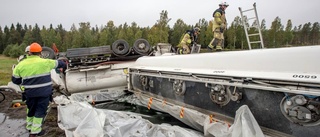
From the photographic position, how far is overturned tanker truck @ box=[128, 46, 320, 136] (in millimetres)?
1874

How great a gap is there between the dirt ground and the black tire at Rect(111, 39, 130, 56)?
6.82ft

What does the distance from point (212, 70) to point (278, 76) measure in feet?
2.84

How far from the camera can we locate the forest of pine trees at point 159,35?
27219 mm

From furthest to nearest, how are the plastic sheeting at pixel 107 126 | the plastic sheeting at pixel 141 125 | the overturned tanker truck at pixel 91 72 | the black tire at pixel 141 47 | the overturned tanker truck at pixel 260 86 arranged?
the black tire at pixel 141 47 < the overturned tanker truck at pixel 91 72 < the plastic sheeting at pixel 107 126 < the plastic sheeting at pixel 141 125 < the overturned tanker truck at pixel 260 86

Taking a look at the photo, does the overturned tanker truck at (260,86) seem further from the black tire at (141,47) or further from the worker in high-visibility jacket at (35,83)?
the black tire at (141,47)

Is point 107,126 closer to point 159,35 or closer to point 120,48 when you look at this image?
point 120,48

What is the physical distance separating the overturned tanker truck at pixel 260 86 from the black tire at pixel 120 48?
9.88ft

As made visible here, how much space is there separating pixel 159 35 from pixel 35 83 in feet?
96.2

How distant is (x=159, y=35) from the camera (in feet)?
107

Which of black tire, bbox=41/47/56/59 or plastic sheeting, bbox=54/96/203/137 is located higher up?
black tire, bbox=41/47/56/59

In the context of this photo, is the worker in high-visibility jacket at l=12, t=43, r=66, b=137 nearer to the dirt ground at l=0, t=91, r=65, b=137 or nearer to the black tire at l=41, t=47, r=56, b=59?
the dirt ground at l=0, t=91, r=65, b=137

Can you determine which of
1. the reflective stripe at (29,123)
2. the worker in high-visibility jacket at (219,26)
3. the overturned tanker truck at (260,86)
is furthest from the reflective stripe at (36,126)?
the worker in high-visibility jacket at (219,26)

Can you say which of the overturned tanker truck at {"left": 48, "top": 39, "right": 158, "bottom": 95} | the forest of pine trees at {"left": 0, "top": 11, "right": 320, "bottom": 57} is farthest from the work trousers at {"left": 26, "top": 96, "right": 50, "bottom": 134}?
the forest of pine trees at {"left": 0, "top": 11, "right": 320, "bottom": 57}

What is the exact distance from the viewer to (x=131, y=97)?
5.27 meters
